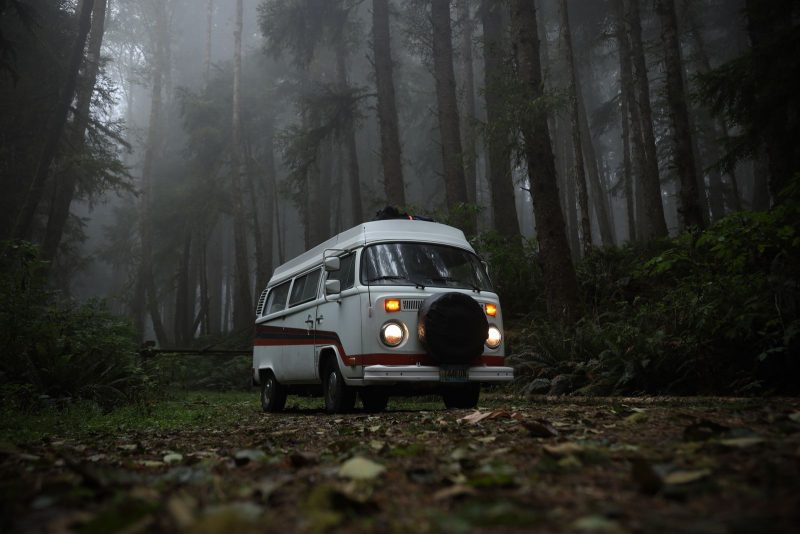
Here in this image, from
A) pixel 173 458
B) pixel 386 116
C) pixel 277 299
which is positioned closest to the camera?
pixel 173 458

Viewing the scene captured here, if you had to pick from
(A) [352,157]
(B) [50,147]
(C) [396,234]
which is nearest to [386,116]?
(A) [352,157]

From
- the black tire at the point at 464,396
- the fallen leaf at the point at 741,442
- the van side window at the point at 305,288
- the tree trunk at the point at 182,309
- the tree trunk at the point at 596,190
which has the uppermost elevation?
the tree trunk at the point at 596,190

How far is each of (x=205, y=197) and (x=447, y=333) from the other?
28.2m

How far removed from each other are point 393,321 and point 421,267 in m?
1.07

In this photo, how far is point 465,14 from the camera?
98.9 ft

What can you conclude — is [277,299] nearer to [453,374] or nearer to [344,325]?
[344,325]

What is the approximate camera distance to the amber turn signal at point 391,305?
25.4 ft

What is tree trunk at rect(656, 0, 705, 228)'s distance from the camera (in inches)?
579

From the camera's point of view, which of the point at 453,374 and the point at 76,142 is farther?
the point at 76,142

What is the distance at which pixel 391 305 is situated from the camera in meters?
7.76

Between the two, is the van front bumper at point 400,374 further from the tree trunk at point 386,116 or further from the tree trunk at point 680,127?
the tree trunk at point 386,116


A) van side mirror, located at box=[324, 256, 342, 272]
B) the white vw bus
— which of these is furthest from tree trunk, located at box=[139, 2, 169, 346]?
van side mirror, located at box=[324, 256, 342, 272]

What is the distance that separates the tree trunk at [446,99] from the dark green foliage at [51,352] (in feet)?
36.3

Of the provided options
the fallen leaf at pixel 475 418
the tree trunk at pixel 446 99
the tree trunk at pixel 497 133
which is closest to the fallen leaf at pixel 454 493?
the fallen leaf at pixel 475 418
